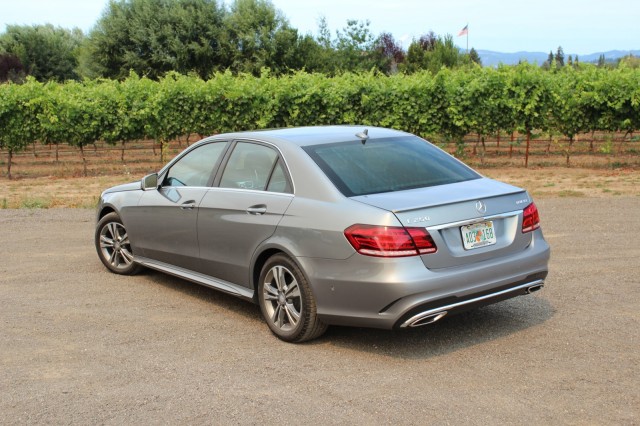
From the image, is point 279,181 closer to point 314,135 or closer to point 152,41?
point 314,135

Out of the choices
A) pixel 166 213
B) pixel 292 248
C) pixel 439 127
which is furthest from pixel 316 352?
pixel 439 127

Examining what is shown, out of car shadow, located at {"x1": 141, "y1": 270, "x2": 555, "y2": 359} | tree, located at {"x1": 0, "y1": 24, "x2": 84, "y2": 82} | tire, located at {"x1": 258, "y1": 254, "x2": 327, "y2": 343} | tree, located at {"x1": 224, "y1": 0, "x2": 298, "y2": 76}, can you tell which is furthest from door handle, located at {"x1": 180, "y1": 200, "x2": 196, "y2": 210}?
tree, located at {"x1": 0, "y1": 24, "x2": 84, "y2": 82}

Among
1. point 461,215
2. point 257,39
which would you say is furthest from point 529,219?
point 257,39

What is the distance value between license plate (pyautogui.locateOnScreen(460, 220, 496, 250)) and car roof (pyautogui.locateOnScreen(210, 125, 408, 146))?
4.75 ft

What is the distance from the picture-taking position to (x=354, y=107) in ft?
88.5

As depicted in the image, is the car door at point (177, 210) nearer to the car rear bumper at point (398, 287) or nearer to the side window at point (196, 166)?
the side window at point (196, 166)

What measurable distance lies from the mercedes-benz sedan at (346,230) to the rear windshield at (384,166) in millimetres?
14

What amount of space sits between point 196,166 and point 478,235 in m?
2.95

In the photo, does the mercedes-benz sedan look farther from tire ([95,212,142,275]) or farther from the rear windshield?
tire ([95,212,142,275])

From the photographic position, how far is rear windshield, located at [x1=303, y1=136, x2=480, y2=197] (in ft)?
19.7

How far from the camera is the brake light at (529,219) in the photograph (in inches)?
237

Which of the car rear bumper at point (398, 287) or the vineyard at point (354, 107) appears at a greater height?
the vineyard at point (354, 107)

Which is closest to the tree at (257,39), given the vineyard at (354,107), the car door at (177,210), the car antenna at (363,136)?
the vineyard at (354,107)

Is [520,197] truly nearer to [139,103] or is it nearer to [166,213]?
[166,213]
